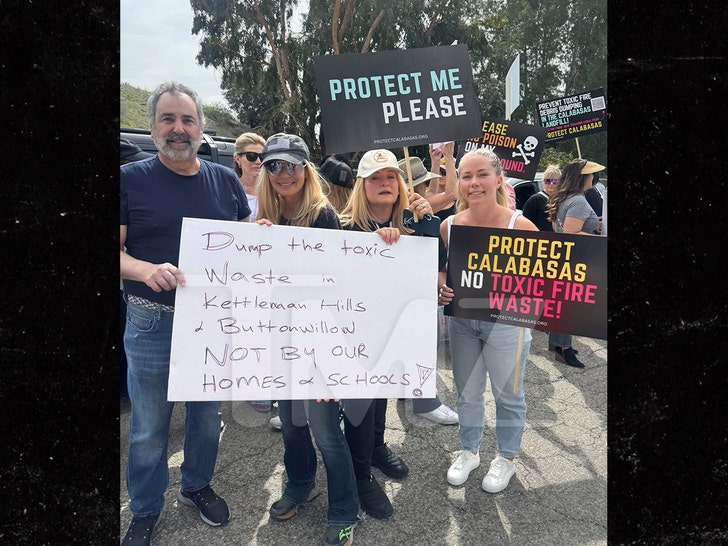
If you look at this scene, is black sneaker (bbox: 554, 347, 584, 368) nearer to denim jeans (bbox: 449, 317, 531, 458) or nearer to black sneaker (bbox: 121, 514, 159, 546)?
denim jeans (bbox: 449, 317, 531, 458)

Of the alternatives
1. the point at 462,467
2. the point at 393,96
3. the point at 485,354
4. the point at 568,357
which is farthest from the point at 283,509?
the point at 568,357

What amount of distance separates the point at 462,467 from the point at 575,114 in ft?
7.71

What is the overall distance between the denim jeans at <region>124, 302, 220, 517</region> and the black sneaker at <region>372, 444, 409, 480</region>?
2.60ft

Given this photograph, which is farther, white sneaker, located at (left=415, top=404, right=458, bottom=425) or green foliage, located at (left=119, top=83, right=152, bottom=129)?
white sneaker, located at (left=415, top=404, right=458, bottom=425)

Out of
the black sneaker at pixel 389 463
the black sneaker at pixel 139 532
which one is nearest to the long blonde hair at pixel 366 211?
the black sneaker at pixel 389 463

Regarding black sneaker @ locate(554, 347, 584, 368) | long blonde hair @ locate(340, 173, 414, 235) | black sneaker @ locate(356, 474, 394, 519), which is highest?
long blonde hair @ locate(340, 173, 414, 235)

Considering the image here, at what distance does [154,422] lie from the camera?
1833 millimetres

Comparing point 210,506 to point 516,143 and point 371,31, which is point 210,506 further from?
point 371,31

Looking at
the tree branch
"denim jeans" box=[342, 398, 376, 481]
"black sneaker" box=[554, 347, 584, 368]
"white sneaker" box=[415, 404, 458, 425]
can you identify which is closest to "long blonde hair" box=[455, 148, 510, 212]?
"denim jeans" box=[342, 398, 376, 481]

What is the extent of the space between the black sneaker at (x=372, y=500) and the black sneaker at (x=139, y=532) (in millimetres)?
831

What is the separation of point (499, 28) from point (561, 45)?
0.48 metres

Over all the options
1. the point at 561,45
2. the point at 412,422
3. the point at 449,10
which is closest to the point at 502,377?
the point at 412,422

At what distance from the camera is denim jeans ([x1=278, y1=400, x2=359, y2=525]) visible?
6.01 feet
